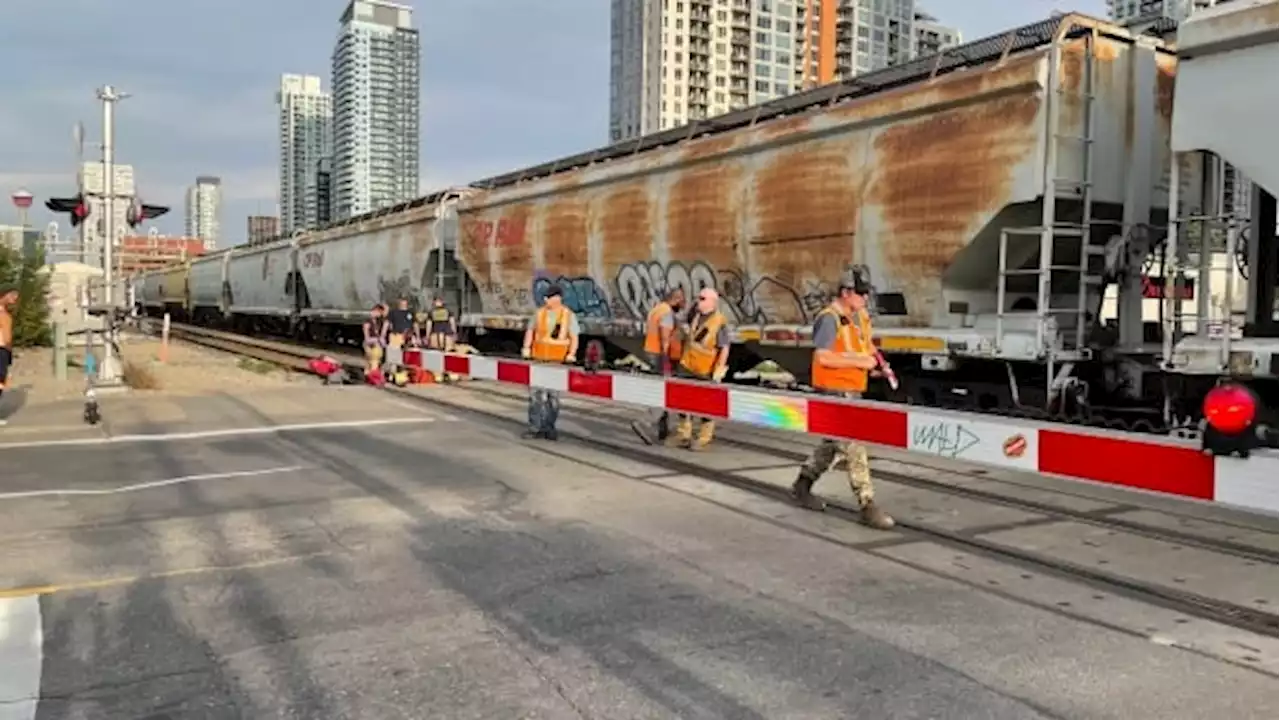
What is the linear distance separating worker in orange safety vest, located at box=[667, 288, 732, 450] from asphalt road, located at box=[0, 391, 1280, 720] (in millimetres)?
2234

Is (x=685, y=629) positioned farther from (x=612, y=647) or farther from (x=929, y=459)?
(x=929, y=459)

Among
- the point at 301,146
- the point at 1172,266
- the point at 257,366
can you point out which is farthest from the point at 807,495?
the point at 301,146

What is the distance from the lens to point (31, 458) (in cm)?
918

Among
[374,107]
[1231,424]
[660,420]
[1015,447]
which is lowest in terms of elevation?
[660,420]

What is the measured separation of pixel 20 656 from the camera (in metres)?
4.26

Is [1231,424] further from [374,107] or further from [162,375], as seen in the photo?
[374,107]

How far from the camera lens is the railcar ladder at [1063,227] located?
8.47 meters

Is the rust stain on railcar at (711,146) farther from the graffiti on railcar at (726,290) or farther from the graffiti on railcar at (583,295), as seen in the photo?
the graffiti on railcar at (583,295)

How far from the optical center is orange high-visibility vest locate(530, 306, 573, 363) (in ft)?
35.2

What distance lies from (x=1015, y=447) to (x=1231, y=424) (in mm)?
1061

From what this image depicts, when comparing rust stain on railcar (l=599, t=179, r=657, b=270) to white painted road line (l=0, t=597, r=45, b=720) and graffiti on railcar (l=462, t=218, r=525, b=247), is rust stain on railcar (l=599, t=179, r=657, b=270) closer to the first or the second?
graffiti on railcar (l=462, t=218, r=525, b=247)

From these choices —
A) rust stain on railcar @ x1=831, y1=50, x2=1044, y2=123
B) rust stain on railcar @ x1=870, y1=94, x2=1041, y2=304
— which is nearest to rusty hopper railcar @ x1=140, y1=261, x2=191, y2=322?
rust stain on railcar @ x1=831, y1=50, x2=1044, y2=123

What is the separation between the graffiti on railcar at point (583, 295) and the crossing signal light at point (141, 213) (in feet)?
22.1

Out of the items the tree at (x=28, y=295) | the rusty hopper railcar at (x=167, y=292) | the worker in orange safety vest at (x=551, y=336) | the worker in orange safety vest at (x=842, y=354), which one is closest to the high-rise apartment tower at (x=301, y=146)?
the rusty hopper railcar at (x=167, y=292)
